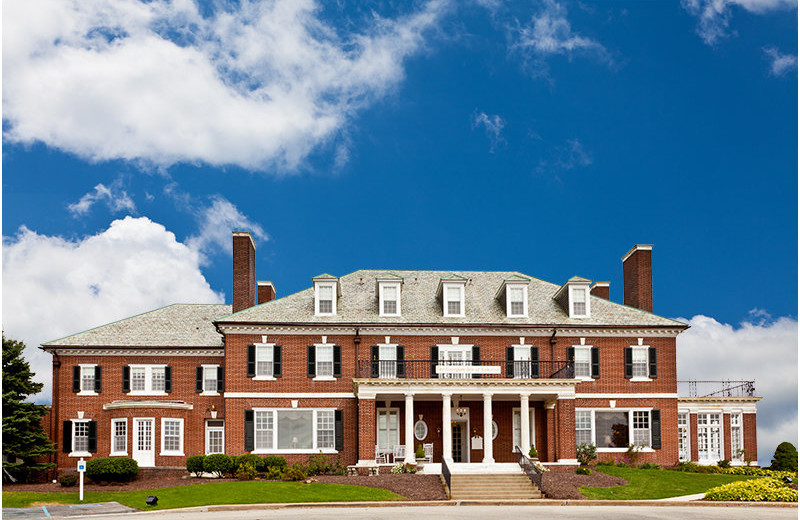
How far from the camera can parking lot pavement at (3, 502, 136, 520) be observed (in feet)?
97.1

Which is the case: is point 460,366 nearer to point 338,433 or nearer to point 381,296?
point 381,296

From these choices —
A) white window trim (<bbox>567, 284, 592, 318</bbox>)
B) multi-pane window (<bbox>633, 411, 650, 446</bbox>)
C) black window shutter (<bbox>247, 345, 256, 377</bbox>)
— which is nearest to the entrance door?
black window shutter (<bbox>247, 345, 256, 377</bbox>)

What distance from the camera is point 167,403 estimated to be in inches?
1735

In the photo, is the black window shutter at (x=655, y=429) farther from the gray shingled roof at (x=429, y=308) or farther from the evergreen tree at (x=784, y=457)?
the evergreen tree at (x=784, y=457)

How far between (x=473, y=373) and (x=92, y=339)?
19318mm

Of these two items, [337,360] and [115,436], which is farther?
[115,436]

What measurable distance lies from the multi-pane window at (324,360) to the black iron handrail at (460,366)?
4.56ft

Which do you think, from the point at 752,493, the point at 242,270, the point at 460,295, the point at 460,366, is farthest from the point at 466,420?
the point at 752,493

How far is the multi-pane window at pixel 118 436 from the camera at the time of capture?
4391 cm

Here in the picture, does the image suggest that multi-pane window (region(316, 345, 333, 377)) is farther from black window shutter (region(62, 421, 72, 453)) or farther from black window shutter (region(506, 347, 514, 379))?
black window shutter (region(62, 421, 72, 453))

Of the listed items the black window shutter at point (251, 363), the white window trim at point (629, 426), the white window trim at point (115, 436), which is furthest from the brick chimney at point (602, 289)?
the white window trim at point (115, 436)

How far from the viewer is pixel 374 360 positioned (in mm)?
43531

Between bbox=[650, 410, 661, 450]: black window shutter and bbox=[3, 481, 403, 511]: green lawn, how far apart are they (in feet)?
54.4

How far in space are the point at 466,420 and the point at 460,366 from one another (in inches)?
103
